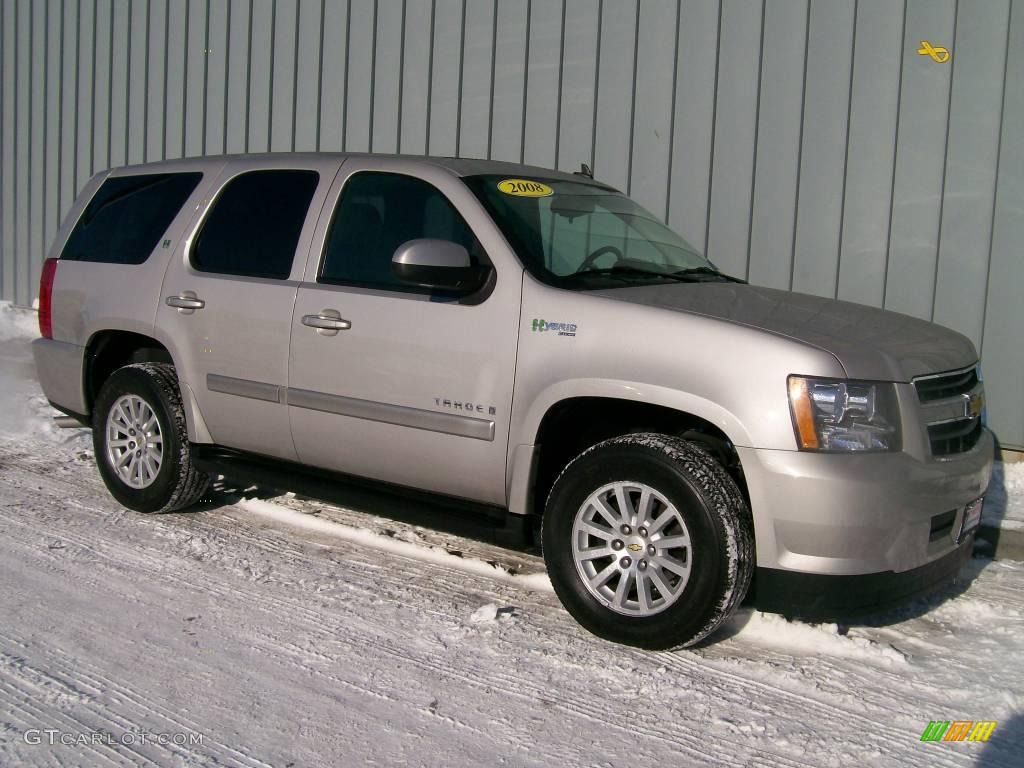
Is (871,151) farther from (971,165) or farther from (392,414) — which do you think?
(392,414)

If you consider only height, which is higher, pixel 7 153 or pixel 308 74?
pixel 308 74

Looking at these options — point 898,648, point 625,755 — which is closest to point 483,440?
point 625,755

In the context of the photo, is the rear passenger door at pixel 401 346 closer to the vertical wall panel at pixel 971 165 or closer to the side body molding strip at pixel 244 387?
the side body molding strip at pixel 244 387

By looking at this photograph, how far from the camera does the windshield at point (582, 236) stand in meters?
4.27

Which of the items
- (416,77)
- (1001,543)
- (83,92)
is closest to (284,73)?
(416,77)

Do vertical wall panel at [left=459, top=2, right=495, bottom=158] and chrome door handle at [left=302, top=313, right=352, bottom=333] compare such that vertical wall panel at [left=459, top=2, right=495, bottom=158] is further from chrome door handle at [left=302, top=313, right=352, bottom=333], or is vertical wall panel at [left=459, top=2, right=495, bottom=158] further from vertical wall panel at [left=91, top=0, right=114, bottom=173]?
vertical wall panel at [left=91, top=0, right=114, bottom=173]

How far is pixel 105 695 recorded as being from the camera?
334 cm

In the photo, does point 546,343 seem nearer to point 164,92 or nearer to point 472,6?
point 472,6

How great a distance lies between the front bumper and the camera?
3.45 metres

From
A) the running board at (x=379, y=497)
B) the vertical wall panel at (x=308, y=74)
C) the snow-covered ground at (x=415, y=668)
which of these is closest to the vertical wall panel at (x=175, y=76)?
the vertical wall panel at (x=308, y=74)

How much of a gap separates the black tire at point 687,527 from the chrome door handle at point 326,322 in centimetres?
123

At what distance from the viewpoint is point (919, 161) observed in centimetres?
662

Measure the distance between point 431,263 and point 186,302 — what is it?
1696 mm

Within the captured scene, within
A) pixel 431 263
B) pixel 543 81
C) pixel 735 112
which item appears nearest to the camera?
pixel 431 263
